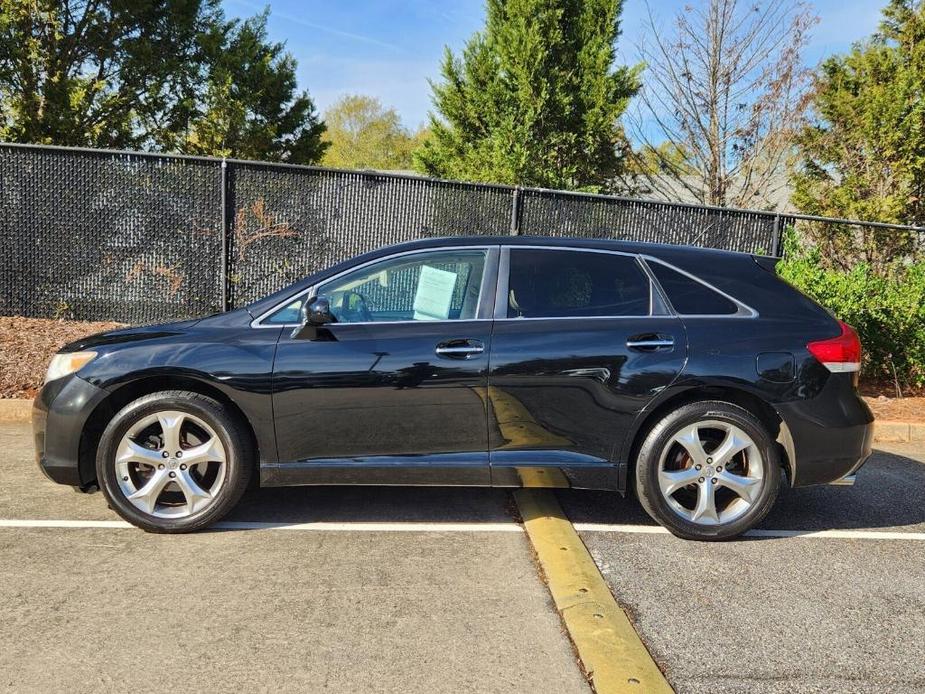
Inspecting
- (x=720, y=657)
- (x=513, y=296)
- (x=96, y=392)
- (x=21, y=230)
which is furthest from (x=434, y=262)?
(x=21, y=230)

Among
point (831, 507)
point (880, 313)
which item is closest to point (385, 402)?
point (831, 507)

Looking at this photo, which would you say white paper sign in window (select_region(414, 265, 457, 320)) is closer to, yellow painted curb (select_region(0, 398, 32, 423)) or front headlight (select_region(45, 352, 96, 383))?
front headlight (select_region(45, 352, 96, 383))

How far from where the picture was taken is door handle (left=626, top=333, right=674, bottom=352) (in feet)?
13.4

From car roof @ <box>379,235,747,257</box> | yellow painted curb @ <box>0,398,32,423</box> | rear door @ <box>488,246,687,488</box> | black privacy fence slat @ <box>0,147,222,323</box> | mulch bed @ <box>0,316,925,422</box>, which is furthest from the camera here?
black privacy fence slat @ <box>0,147,222,323</box>

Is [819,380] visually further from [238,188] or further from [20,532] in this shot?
[238,188]

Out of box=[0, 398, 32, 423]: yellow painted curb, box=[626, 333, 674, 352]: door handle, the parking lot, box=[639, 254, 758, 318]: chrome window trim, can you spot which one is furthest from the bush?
box=[0, 398, 32, 423]: yellow painted curb

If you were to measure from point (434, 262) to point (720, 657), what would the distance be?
2470 millimetres

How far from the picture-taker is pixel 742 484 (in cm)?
408

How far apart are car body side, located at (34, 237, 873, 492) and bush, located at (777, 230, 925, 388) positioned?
4266mm

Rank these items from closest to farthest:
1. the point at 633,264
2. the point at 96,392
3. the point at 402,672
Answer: the point at 402,672
the point at 96,392
the point at 633,264

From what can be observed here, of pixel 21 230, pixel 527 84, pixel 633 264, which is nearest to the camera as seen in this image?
pixel 633 264

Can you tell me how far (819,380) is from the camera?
4.09 meters

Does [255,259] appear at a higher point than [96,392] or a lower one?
higher

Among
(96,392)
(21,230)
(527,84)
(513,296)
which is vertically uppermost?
(527,84)
